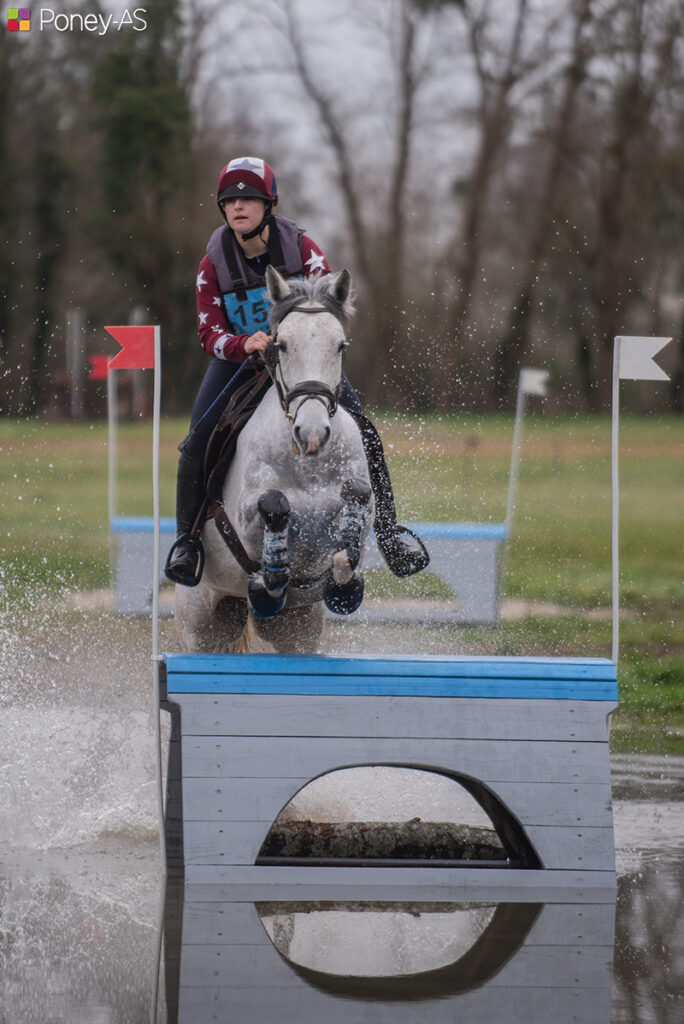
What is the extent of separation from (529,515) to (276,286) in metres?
12.8

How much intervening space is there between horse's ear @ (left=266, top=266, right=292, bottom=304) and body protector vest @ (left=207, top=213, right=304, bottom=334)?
0.34m

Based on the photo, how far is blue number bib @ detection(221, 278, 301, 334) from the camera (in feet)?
16.8

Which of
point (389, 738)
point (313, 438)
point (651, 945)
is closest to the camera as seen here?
point (651, 945)

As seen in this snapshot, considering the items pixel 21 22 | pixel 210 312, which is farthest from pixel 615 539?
pixel 21 22

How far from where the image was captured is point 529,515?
1722 centimetres

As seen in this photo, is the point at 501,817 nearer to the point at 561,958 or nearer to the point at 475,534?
the point at 561,958

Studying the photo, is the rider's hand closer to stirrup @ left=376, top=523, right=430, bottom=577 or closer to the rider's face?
the rider's face

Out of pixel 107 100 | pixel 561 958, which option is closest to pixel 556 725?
pixel 561 958

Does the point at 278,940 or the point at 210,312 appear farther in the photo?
the point at 210,312

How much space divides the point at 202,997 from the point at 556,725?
163cm

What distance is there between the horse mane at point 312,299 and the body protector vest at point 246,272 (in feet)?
1.19

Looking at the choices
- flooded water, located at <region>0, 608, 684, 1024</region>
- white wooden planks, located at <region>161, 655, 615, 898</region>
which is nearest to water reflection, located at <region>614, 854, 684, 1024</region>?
flooded water, located at <region>0, 608, 684, 1024</region>

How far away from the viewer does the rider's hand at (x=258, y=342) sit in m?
4.72

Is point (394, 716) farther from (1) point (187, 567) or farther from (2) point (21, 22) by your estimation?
(2) point (21, 22)
